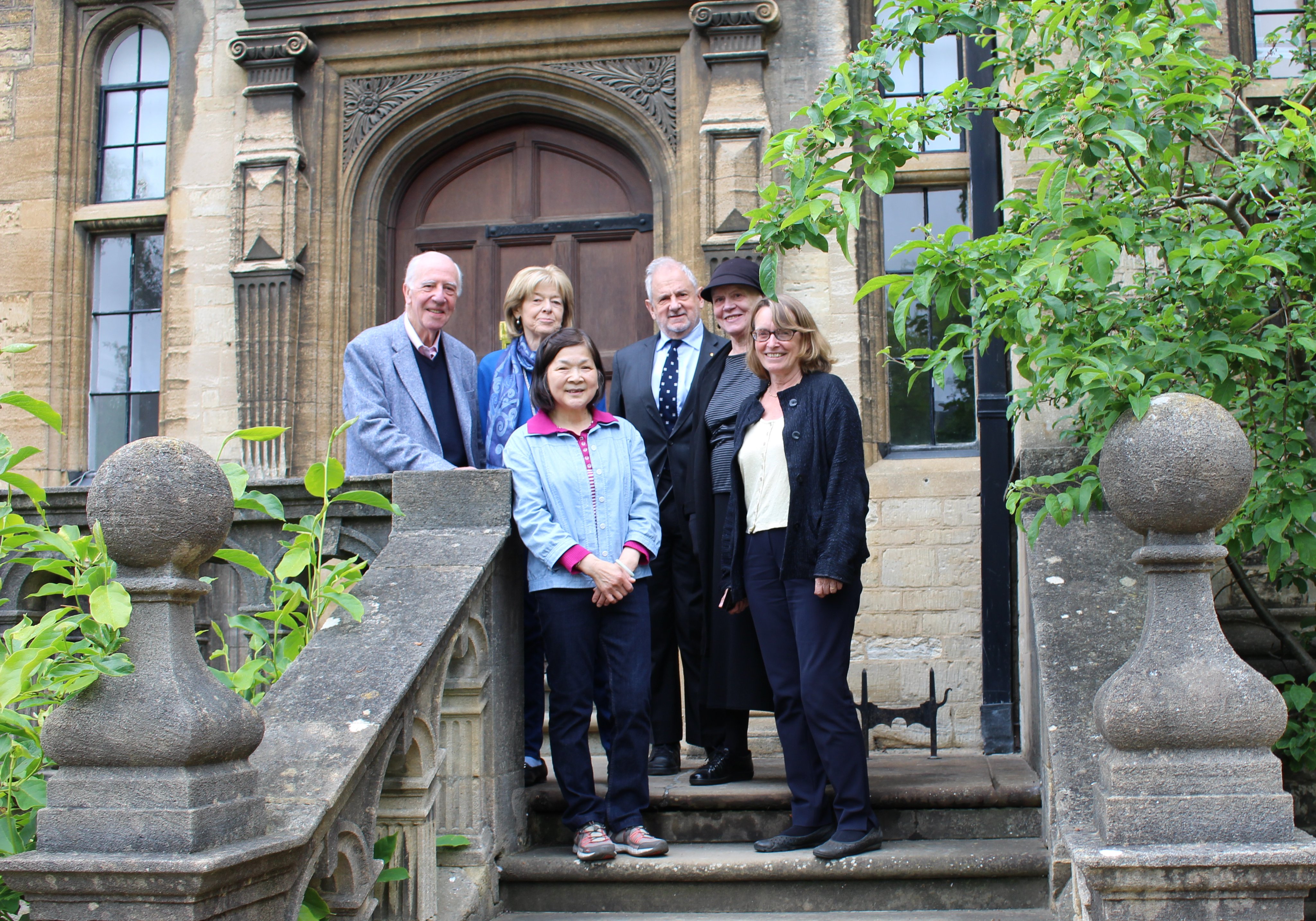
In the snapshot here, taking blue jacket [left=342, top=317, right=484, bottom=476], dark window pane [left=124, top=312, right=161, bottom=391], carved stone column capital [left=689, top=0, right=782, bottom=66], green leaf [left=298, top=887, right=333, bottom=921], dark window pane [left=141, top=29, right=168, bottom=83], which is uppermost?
dark window pane [left=141, top=29, right=168, bottom=83]

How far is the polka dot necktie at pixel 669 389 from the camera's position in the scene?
4582mm

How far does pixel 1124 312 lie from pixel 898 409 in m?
3.43

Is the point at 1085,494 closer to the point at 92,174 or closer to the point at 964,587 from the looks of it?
the point at 964,587

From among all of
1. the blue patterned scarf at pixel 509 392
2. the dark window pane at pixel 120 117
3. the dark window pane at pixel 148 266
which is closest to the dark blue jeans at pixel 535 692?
the blue patterned scarf at pixel 509 392

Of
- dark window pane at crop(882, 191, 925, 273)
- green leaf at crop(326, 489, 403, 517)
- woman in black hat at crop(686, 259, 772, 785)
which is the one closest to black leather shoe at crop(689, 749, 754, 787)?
woman in black hat at crop(686, 259, 772, 785)

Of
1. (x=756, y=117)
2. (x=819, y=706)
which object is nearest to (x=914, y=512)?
(x=756, y=117)

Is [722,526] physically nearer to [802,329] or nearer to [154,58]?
[802,329]

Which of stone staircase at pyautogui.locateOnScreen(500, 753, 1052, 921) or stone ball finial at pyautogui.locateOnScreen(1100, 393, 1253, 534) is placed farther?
stone staircase at pyautogui.locateOnScreen(500, 753, 1052, 921)

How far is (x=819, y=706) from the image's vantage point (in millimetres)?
3625

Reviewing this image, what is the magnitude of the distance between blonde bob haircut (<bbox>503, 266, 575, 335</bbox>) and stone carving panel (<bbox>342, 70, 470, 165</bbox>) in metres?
3.06

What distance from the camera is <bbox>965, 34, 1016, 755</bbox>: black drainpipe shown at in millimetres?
4578

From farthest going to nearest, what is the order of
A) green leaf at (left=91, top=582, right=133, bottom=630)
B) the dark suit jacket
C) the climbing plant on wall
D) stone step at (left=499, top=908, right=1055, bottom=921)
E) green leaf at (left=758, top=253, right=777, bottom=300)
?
the dark suit jacket
stone step at (left=499, top=908, right=1055, bottom=921)
green leaf at (left=758, top=253, right=777, bottom=300)
the climbing plant on wall
green leaf at (left=91, top=582, right=133, bottom=630)

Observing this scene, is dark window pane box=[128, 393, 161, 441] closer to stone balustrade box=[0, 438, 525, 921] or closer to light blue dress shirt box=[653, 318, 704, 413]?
stone balustrade box=[0, 438, 525, 921]

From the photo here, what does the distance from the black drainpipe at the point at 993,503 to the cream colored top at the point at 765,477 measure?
1.09 metres
